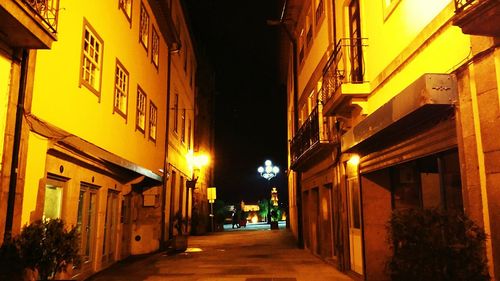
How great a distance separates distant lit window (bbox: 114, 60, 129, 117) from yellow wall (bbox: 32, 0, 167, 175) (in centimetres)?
23

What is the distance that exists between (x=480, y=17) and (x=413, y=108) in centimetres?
176

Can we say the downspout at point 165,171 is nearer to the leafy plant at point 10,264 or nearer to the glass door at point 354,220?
the glass door at point 354,220

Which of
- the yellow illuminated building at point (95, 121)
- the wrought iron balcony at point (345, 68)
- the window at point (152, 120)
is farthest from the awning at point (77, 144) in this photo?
the wrought iron balcony at point (345, 68)

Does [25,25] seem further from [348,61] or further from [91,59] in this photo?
[348,61]

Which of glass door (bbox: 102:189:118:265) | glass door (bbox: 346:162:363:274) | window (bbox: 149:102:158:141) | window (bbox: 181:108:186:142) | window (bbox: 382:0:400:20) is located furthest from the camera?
window (bbox: 181:108:186:142)

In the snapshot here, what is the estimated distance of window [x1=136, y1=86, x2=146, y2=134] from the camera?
15.6 meters

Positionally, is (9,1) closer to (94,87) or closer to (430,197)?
(94,87)

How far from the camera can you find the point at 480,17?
15.9 feet

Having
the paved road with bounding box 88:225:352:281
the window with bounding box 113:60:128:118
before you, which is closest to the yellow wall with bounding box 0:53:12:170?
the paved road with bounding box 88:225:352:281

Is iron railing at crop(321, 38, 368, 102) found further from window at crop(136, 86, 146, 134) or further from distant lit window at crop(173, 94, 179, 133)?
distant lit window at crop(173, 94, 179, 133)

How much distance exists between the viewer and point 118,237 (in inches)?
563

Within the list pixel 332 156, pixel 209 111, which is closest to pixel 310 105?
pixel 332 156

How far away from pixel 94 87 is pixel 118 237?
540 centimetres

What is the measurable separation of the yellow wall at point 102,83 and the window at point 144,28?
0.34 m
